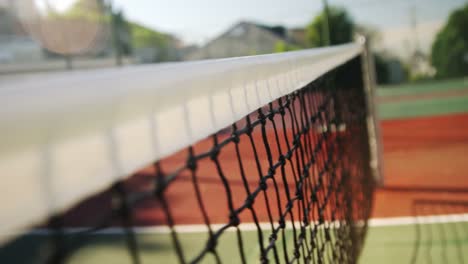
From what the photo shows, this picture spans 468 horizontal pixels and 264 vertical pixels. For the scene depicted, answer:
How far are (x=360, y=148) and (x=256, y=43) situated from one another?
19217mm

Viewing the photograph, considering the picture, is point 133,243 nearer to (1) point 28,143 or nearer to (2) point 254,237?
(1) point 28,143

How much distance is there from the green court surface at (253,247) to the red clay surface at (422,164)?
17.1 inches

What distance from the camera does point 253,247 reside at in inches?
131

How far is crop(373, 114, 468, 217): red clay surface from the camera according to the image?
14.2ft

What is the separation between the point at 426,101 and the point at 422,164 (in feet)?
24.0

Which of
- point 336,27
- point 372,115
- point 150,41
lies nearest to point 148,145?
point 372,115

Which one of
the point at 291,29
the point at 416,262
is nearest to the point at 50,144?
the point at 416,262

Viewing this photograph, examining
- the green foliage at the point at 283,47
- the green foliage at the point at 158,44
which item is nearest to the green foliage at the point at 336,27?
the green foliage at the point at 283,47

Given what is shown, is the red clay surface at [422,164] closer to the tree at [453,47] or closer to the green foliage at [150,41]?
the tree at [453,47]

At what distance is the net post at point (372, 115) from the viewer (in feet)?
15.5

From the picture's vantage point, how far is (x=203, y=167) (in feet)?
22.0

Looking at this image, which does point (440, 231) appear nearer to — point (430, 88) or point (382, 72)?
point (430, 88)

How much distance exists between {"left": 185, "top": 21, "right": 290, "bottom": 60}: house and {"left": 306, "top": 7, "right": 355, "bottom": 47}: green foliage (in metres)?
2.80

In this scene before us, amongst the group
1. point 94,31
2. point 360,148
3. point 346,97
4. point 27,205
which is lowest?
point 360,148
